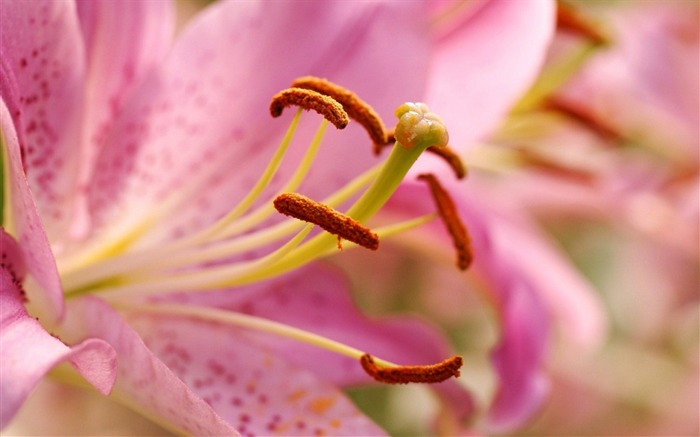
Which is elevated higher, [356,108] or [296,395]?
[356,108]

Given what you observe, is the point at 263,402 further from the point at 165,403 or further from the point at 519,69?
the point at 519,69

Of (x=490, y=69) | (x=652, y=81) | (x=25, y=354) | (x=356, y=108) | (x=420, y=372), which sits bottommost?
(x=25, y=354)

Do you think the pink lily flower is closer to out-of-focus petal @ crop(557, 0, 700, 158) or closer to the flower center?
the flower center

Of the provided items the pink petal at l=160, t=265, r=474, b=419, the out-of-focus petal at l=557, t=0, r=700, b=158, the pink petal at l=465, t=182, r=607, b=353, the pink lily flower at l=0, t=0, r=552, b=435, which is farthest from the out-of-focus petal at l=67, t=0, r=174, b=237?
the out-of-focus petal at l=557, t=0, r=700, b=158

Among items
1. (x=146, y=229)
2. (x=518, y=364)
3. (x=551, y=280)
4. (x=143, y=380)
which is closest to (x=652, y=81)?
(x=551, y=280)

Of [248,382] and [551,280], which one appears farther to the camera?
[551,280]

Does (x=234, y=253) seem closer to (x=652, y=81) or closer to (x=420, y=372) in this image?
(x=420, y=372)

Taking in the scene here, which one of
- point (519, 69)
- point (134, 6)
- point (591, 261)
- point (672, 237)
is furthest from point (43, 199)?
point (591, 261)
